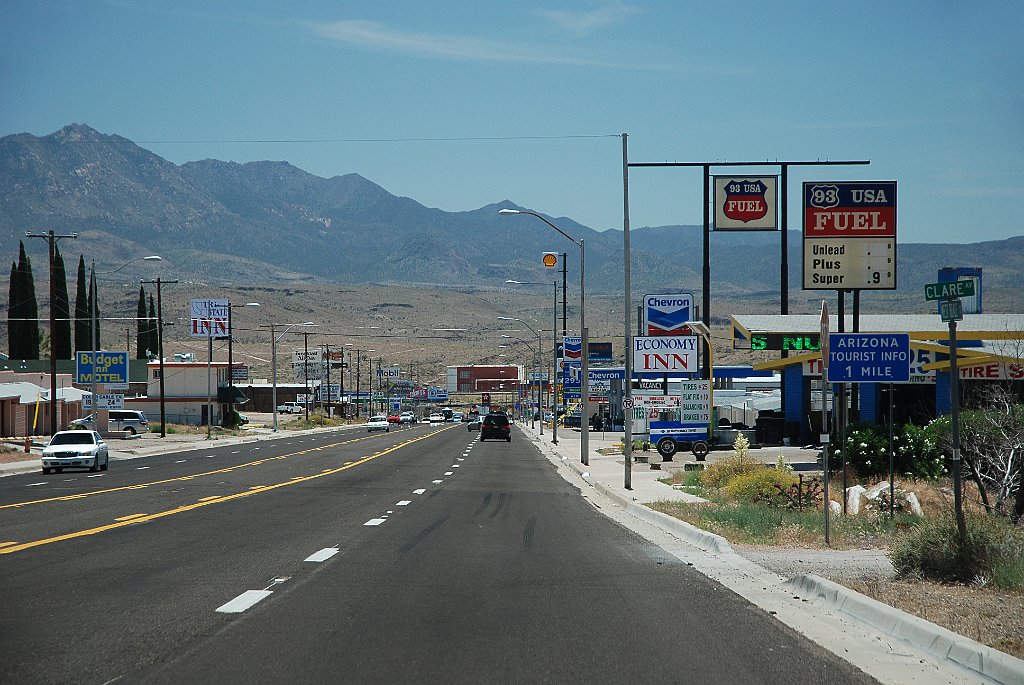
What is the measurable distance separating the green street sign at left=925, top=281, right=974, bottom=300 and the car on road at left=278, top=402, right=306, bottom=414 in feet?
457

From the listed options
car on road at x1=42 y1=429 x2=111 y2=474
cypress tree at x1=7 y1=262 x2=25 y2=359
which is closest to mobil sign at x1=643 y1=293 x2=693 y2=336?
car on road at x1=42 y1=429 x2=111 y2=474

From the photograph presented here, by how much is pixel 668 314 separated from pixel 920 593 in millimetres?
33025

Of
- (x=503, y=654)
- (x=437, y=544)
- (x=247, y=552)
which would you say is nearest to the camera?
(x=503, y=654)

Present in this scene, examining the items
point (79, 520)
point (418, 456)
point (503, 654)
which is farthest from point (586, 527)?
point (418, 456)

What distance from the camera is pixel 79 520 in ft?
65.3

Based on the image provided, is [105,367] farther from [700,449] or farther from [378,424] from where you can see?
[378,424]

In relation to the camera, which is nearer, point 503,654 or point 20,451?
point 503,654

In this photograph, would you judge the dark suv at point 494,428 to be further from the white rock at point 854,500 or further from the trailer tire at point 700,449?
the white rock at point 854,500

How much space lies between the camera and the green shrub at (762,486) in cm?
2223

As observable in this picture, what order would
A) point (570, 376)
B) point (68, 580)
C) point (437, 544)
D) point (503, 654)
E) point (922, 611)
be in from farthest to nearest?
point (570, 376) → point (437, 544) → point (68, 580) → point (922, 611) → point (503, 654)

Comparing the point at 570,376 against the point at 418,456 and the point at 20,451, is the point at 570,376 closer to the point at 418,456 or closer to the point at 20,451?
the point at 418,456

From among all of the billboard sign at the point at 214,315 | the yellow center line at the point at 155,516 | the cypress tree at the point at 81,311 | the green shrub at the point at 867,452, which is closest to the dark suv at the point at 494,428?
the billboard sign at the point at 214,315

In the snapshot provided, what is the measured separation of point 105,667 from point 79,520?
A: 40.3 feet

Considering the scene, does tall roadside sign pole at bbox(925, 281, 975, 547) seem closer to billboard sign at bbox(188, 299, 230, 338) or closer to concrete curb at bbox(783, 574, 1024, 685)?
concrete curb at bbox(783, 574, 1024, 685)
